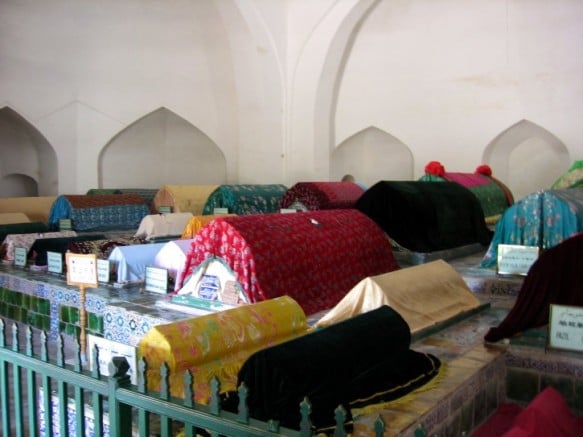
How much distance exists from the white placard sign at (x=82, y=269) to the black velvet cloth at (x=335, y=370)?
220 centimetres

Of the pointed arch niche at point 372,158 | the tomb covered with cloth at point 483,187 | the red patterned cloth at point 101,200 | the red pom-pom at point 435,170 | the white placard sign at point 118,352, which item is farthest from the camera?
the pointed arch niche at point 372,158

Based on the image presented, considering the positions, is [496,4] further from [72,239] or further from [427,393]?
[427,393]

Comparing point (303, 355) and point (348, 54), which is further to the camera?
point (348, 54)

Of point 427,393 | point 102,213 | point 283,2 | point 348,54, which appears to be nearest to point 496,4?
point 348,54

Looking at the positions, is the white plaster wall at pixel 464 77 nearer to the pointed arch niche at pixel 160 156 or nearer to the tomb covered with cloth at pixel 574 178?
the tomb covered with cloth at pixel 574 178

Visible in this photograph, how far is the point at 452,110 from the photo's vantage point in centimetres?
969

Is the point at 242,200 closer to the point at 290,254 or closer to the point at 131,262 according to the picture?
the point at 131,262

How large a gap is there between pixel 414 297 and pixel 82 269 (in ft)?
7.69

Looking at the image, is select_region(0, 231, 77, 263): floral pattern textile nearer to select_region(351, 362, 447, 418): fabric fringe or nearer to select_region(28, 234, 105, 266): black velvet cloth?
select_region(28, 234, 105, 266): black velvet cloth

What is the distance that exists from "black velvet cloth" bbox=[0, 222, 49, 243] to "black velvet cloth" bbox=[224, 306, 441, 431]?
5585 millimetres

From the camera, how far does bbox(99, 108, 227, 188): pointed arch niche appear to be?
453 inches

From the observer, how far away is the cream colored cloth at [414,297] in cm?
351

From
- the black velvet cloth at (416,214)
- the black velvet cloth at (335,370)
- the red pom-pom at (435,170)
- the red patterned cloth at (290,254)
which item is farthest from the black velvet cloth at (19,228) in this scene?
the black velvet cloth at (335,370)

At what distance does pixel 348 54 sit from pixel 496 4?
8.77ft
